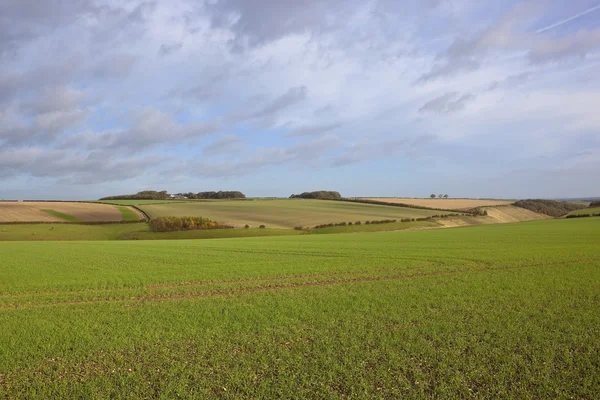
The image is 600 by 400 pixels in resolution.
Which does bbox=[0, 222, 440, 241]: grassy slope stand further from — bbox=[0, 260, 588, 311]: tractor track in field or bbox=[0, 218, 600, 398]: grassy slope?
bbox=[0, 260, 588, 311]: tractor track in field

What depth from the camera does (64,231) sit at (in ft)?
191

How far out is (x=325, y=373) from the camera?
8250 millimetres

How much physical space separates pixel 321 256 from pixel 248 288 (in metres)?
10.7

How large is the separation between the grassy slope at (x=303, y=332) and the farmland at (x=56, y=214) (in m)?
52.9

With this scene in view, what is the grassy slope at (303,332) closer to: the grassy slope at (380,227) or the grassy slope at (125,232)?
the grassy slope at (125,232)

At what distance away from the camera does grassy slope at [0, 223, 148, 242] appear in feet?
175

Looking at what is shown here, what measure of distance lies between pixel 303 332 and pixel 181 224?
5380cm

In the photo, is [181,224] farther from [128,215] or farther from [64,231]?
[128,215]

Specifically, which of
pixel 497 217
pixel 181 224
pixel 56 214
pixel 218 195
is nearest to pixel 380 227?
pixel 181 224

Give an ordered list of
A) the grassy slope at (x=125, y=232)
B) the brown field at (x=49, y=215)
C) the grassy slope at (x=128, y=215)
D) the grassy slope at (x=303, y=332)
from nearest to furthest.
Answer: the grassy slope at (x=303, y=332) < the grassy slope at (x=125, y=232) < the brown field at (x=49, y=215) < the grassy slope at (x=128, y=215)

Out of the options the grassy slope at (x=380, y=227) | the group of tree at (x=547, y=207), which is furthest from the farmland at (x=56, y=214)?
the group of tree at (x=547, y=207)

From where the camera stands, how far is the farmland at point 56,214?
65.6 meters

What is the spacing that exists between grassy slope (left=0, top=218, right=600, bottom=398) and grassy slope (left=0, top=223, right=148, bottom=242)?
127 feet

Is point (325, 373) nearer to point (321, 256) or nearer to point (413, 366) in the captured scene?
point (413, 366)
